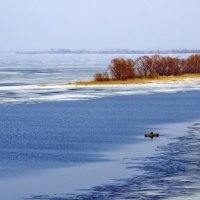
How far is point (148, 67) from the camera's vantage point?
60688 millimetres

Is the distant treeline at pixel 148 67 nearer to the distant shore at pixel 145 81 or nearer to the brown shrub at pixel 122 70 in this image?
the brown shrub at pixel 122 70

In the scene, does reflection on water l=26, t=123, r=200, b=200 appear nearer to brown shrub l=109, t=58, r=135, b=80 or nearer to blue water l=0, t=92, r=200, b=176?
blue water l=0, t=92, r=200, b=176

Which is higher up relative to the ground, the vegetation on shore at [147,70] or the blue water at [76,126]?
the blue water at [76,126]

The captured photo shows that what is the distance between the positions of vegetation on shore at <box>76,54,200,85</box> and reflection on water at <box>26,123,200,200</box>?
30.3m

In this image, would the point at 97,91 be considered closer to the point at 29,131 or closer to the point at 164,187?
the point at 29,131

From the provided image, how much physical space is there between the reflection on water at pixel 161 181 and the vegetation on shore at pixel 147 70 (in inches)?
1191

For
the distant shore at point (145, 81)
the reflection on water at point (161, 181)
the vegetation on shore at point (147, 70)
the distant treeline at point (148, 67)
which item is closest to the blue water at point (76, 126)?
the reflection on water at point (161, 181)

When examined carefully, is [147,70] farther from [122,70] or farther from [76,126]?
[76,126]

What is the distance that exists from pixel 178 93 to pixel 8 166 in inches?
1055

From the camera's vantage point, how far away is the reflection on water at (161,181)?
1232 cm

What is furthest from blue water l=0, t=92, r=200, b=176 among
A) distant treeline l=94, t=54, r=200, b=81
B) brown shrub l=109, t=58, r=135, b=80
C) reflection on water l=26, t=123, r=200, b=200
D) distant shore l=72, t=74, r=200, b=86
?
distant treeline l=94, t=54, r=200, b=81

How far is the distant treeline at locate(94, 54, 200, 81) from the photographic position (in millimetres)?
54125

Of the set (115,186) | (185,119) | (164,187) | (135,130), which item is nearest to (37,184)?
(115,186)

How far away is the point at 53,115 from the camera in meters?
27.4
